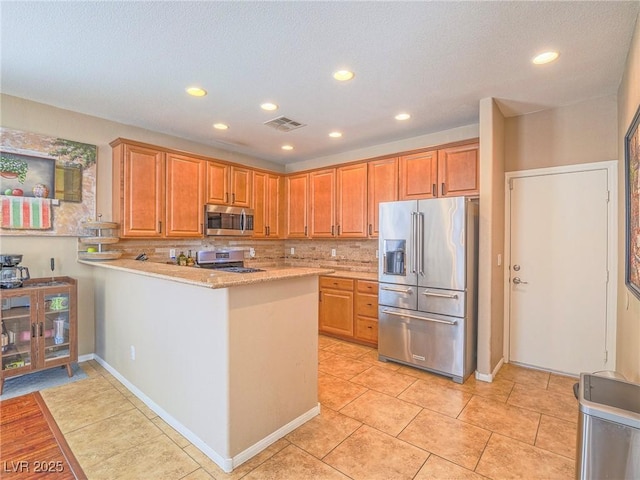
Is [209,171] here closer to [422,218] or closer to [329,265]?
[329,265]

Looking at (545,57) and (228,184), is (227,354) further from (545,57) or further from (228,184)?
(228,184)

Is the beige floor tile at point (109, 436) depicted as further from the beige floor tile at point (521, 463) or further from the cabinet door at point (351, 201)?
the cabinet door at point (351, 201)

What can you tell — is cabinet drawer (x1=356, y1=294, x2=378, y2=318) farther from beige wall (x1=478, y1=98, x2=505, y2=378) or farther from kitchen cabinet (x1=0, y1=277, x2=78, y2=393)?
kitchen cabinet (x1=0, y1=277, x2=78, y2=393)

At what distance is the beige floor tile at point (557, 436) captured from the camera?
2122 millimetres

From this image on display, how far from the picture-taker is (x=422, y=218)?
337 cm

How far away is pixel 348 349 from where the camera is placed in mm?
4109

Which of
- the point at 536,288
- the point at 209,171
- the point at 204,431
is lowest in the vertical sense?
the point at 204,431

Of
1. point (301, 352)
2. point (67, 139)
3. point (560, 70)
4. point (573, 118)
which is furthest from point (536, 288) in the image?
point (67, 139)

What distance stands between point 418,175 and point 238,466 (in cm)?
350

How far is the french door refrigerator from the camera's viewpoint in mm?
3154

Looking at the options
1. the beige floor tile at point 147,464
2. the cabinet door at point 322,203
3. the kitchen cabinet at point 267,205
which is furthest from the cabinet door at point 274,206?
the beige floor tile at point 147,464

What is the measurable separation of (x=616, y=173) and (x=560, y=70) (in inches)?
47.0

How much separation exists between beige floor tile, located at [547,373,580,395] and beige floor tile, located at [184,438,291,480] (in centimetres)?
256

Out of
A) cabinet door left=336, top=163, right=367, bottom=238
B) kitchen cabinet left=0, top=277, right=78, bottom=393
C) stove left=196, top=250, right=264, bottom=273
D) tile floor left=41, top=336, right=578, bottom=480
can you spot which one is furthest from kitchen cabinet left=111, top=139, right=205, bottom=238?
cabinet door left=336, top=163, right=367, bottom=238
